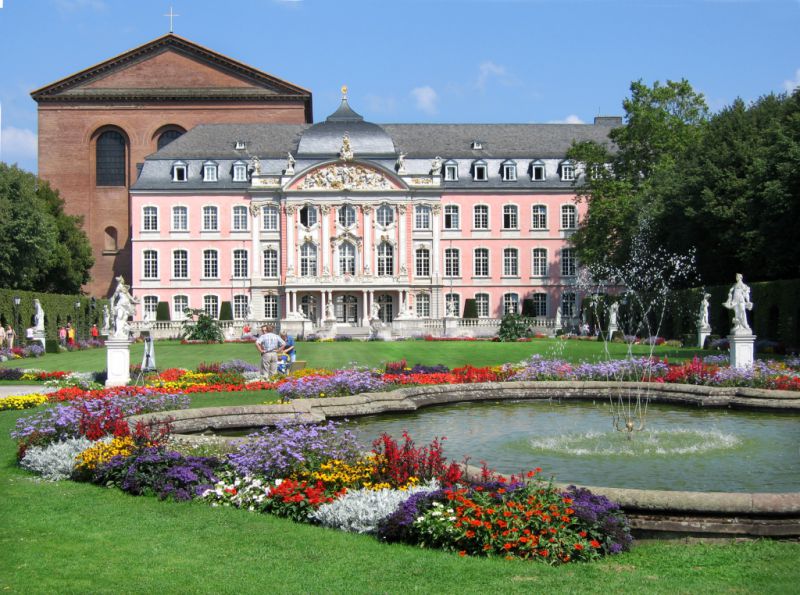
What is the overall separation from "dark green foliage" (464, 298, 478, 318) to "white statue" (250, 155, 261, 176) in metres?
15.9

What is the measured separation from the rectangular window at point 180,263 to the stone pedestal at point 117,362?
136 feet

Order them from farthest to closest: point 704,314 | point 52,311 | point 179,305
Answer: point 179,305, point 52,311, point 704,314

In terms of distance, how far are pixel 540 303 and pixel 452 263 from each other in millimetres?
6424

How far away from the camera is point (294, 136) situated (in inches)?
2581

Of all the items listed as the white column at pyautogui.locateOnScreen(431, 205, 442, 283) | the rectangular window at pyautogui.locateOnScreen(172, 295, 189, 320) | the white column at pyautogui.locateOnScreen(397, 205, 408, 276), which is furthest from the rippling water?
the rectangular window at pyautogui.locateOnScreen(172, 295, 189, 320)

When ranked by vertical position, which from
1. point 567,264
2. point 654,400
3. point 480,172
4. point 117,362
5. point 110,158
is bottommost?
point 654,400

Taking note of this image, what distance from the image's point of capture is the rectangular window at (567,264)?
2503 inches

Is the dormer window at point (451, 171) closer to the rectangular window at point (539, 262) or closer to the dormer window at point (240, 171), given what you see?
the rectangular window at point (539, 262)

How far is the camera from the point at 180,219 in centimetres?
6297

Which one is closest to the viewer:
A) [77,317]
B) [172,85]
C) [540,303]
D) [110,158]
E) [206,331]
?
[206,331]

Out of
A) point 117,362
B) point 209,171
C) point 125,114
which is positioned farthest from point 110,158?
point 117,362

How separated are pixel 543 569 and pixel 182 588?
268 cm

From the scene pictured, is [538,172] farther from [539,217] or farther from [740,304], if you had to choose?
[740,304]

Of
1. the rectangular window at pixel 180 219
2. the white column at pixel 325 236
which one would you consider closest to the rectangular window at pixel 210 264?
the rectangular window at pixel 180 219
